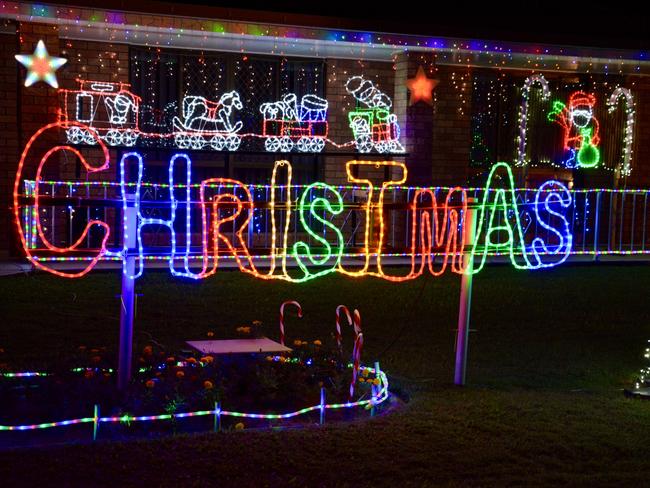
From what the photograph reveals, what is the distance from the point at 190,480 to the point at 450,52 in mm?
13587

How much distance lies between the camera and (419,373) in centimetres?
902

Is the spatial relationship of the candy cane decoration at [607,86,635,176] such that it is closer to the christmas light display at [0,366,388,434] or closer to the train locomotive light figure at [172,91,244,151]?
the train locomotive light figure at [172,91,244,151]

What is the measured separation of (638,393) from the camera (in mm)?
8297

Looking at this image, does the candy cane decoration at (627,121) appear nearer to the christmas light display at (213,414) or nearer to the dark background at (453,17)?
the dark background at (453,17)

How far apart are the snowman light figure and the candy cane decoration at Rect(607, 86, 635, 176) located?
425 millimetres

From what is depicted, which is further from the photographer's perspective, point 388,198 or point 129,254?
point 388,198

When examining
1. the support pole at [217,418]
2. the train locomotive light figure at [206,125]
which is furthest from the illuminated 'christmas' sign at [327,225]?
the support pole at [217,418]

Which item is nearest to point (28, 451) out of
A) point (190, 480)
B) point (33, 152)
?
point (190, 480)

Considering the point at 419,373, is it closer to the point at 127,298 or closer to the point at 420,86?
the point at 127,298

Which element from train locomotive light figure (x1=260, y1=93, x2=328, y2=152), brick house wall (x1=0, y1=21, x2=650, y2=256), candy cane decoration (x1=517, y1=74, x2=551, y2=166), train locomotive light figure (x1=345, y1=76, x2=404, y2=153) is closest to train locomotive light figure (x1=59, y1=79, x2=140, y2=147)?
brick house wall (x1=0, y1=21, x2=650, y2=256)

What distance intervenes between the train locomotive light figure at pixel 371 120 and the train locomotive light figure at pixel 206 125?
2322 mm

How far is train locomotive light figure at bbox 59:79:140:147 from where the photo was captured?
16156 mm

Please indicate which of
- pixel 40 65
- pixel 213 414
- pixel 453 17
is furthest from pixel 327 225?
pixel 213 414

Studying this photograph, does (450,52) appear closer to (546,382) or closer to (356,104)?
(356,104)
